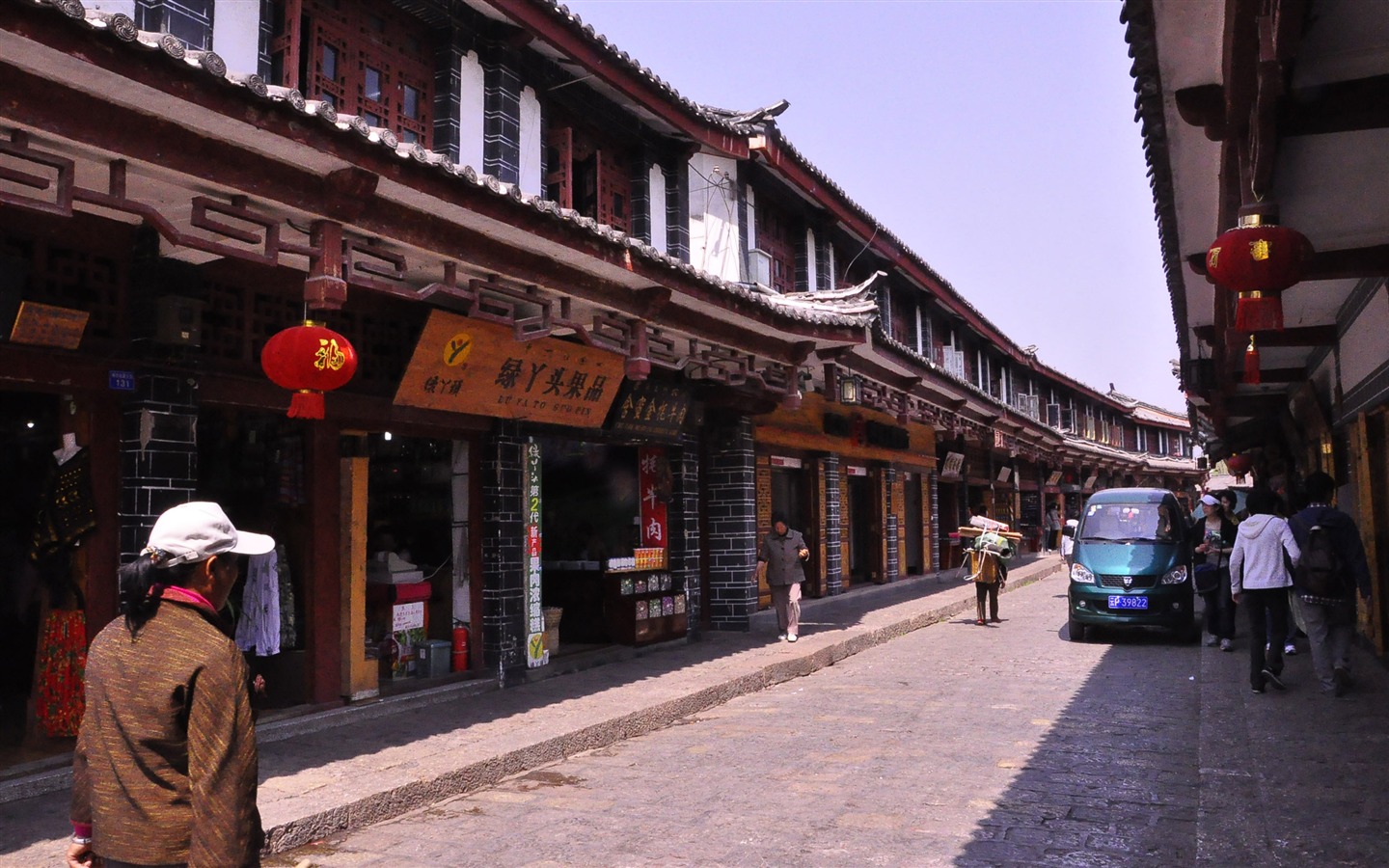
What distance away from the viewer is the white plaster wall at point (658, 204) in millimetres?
13070

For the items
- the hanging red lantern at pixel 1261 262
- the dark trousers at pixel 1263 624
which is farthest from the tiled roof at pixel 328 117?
the dark trousers at pixel 1263 624

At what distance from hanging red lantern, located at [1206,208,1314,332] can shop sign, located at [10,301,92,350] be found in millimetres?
6436

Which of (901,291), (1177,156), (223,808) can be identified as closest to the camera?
(223,808)

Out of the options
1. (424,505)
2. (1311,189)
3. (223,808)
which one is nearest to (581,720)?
(424,505)

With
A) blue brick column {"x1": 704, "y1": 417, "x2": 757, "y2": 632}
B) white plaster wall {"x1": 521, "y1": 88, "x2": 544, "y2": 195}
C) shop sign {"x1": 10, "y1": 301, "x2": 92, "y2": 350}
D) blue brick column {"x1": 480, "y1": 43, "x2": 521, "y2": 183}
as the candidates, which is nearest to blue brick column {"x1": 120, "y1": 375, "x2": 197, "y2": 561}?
shop sign {"x1": 10, "y1": 301, "x2": 92, "y2": 350}

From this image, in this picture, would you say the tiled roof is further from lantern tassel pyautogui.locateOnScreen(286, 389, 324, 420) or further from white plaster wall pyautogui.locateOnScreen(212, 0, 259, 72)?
lantern tassel pyautogui.locateOnScreen(286, 389, 324, 420)

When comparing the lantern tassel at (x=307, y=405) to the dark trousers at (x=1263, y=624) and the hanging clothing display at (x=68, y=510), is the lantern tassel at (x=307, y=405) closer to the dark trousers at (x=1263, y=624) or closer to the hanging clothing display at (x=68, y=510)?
the hanging clothing display at (x=68, y=510)

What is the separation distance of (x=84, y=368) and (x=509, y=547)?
4.37 metres

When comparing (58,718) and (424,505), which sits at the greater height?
(424,505)

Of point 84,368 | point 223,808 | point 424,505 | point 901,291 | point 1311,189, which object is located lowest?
point 223,808

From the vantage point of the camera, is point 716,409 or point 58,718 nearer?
point 58,718

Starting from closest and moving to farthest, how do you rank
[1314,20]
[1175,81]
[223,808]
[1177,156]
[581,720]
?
[223,808] < [1314,20] < [1175,81] < [1177,156] < [581,720]

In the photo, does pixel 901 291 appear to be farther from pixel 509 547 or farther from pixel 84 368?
pixel 84 368

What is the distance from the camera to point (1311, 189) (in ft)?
21.2
